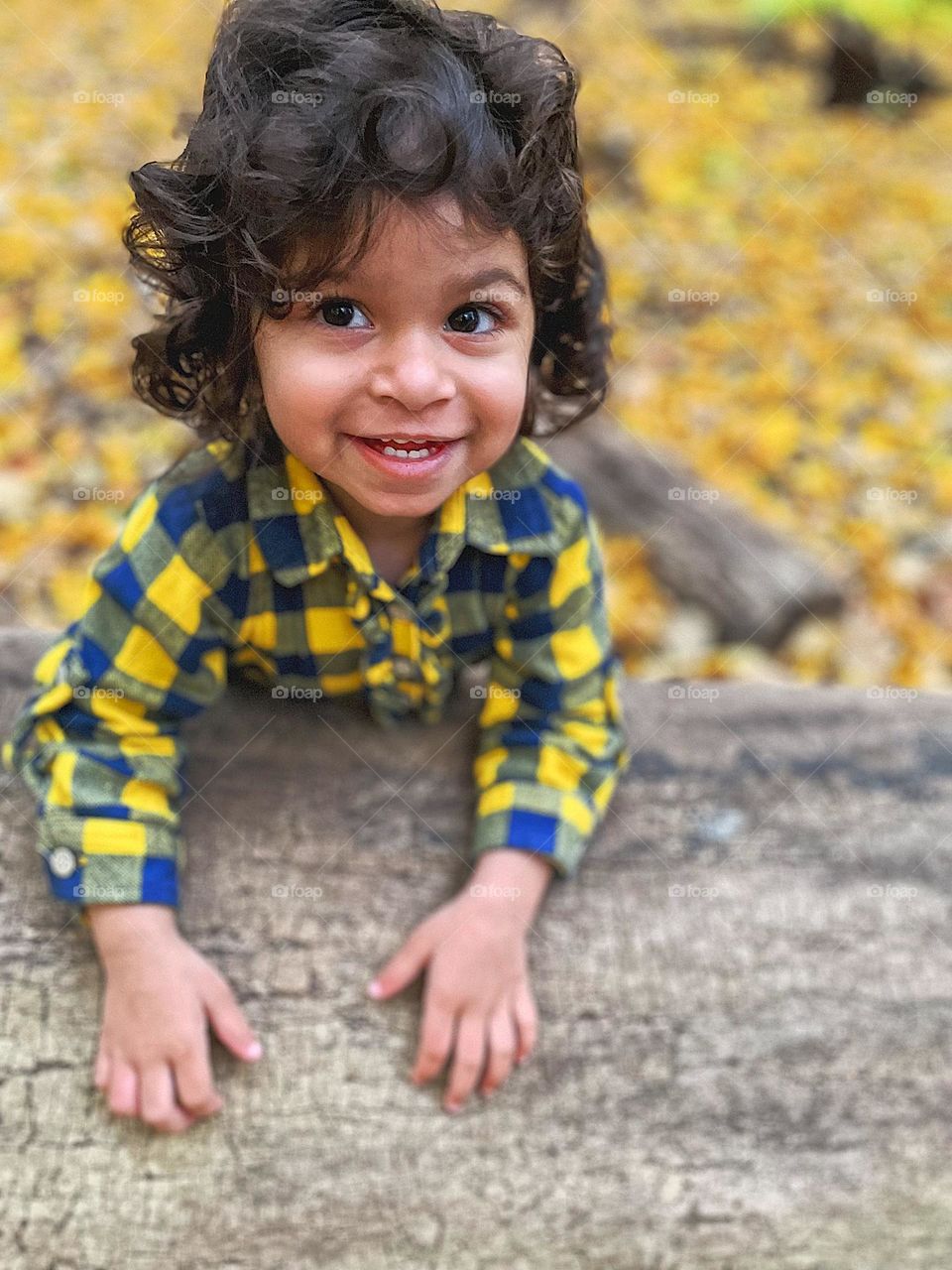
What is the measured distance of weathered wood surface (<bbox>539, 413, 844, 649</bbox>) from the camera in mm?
2406

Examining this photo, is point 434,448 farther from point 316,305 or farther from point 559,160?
point 559,160

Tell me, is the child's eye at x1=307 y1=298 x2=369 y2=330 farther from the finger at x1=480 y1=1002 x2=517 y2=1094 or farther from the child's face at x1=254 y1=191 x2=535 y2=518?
the finger at x1=480 y1=1002 x2=517 y2=1094

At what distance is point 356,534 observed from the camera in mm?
1339

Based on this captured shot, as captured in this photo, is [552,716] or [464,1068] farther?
[552,716]

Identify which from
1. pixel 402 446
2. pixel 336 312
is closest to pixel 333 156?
pixel 336 312

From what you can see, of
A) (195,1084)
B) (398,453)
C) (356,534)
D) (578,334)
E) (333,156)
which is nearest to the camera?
(333,156)

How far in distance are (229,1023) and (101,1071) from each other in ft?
0.46

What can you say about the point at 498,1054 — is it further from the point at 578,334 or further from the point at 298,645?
the point at 578,334

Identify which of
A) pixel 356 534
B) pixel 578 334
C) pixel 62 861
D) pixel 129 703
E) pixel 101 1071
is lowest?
pixel 101 1071

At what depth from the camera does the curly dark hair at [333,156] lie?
1.03 metres

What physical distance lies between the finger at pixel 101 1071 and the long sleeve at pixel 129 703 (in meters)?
0.16

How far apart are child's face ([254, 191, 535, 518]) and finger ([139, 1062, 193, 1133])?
24.9 inches

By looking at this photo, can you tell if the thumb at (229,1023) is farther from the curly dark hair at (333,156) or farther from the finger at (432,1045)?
the curly dark hair at (333,156)

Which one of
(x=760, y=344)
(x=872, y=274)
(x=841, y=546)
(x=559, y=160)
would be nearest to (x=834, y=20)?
(x=872, y=274)
